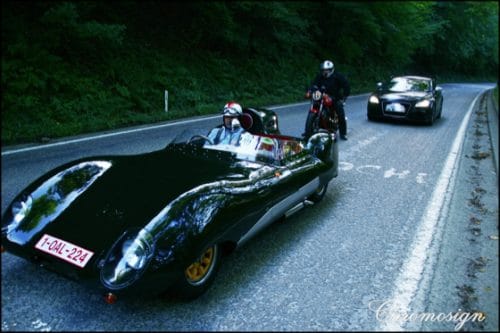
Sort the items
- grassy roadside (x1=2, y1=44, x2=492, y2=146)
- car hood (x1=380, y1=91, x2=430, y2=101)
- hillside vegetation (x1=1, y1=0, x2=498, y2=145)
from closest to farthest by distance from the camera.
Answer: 1. hillside vegetation (x1=1, y1=0, x2=498, y2=145)
2. grassy roadside (x1=2, y1=44, x2=492, y2=146)
3. car hood (x1=380, y1=91, x2=430, y2=101)

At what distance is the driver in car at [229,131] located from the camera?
4605mm

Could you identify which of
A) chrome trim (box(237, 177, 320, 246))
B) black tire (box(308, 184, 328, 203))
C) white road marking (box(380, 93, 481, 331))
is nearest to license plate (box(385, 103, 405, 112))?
white road marking (box(380, 93, 481, 331))

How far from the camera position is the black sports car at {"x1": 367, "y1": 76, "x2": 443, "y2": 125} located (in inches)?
468

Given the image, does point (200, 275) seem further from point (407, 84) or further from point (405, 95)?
point (407, 84)

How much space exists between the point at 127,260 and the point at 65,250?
397mm

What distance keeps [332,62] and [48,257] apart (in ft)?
24.2

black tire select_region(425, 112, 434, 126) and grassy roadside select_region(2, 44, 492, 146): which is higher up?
grassy roadside select_region(2, 44, 492, 146)

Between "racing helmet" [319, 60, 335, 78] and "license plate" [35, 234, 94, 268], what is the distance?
7051 mm

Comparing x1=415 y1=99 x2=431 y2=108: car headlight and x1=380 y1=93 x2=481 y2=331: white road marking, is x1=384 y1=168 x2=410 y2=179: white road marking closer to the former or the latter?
x1=380 y1=93 x2=481 y2=331: white road marking

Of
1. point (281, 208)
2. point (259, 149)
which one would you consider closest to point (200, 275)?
point (281, 208)

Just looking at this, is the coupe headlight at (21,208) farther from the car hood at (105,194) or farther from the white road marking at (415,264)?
the white road marking at (415,264)

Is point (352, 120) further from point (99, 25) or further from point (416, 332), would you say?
point (416, 332)

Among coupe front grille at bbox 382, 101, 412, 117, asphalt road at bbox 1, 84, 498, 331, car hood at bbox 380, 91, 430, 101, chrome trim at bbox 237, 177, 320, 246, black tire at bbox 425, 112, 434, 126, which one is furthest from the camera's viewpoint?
car hood at bbox 380, 91, 430, 101

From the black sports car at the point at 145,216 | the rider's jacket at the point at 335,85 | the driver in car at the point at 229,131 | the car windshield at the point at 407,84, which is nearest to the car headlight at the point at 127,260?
the black sports car at the point at 145,216
